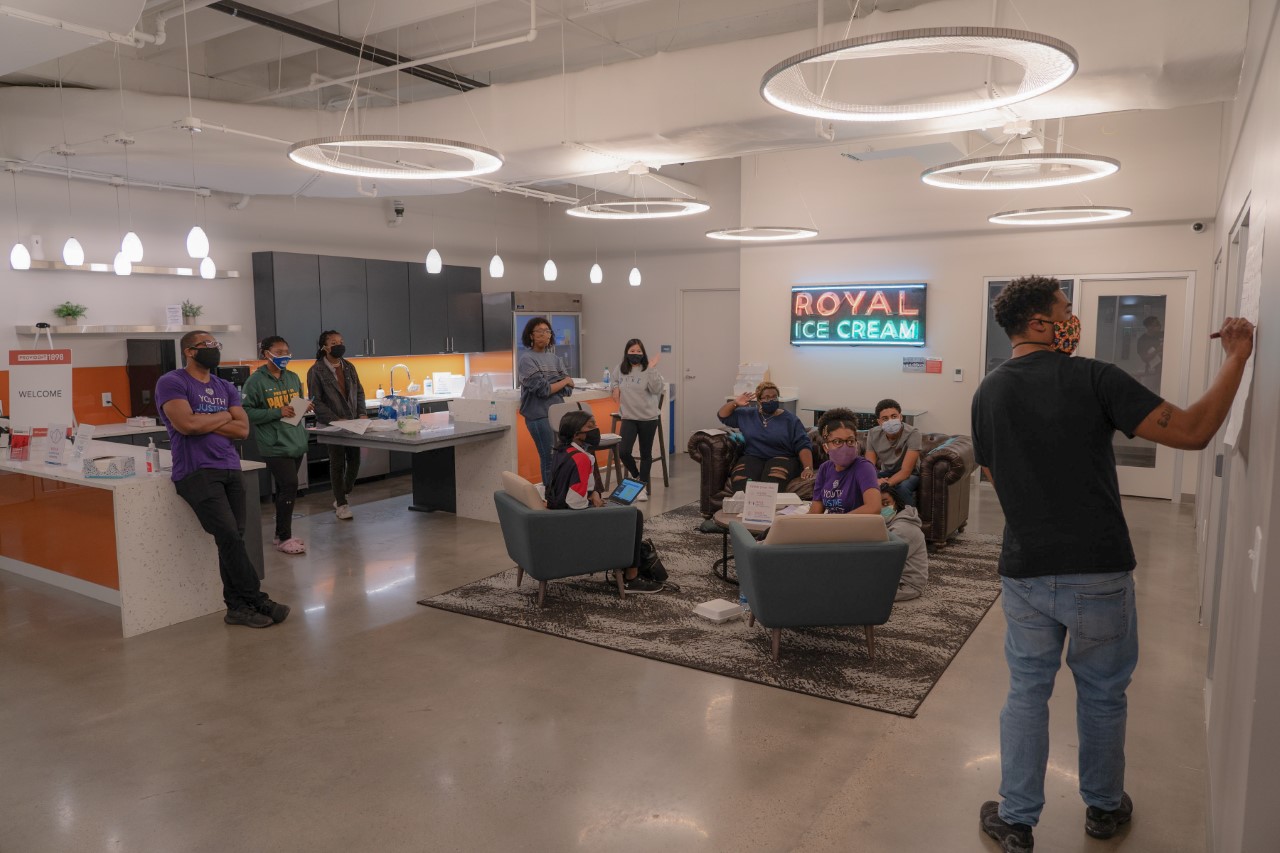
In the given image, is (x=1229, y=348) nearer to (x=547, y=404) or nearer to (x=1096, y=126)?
(x=547, y=404)

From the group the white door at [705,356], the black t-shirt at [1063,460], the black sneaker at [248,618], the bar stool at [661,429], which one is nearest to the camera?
the black t-shirt at [1063,460]

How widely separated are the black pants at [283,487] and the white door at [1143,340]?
741cm

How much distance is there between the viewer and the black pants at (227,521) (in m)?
4.89

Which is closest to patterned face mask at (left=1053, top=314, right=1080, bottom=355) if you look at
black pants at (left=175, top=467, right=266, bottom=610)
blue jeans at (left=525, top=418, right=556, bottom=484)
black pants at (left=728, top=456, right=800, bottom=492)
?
black pants at (left=728, top=456, right=800, bottom=492)

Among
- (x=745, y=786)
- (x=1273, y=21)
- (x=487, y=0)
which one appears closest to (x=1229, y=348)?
(x=1273, y=21)

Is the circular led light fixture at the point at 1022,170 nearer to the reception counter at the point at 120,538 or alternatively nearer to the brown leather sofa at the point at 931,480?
the brown leather sofa at the point at 931,480

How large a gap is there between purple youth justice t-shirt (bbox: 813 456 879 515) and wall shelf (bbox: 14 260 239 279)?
604 centimetres

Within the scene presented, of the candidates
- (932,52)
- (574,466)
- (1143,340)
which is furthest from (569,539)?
(1143,340)

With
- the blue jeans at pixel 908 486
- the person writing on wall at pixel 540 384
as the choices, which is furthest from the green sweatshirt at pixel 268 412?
the blue jeans at pixel 908 486

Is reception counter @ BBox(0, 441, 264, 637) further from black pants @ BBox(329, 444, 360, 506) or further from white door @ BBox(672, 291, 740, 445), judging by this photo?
white door @ BBox(672, 291, 740, 445)

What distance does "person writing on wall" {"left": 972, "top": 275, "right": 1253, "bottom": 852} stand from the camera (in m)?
2.54

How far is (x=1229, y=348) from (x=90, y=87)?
7.98 meters

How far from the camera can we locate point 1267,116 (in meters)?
2.60

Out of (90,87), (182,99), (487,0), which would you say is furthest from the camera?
(90,87)
